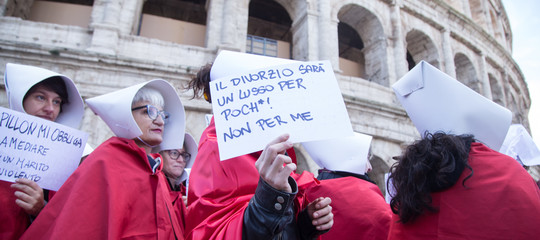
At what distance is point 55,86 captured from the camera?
7.88 ft

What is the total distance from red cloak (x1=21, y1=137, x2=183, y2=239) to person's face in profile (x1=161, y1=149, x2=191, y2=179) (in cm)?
121

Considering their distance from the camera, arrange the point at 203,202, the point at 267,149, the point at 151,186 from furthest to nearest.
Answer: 1. the point at 151,186
2. the point at 203,202
3. the point at 267,149

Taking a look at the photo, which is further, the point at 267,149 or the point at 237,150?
the point at 237,150

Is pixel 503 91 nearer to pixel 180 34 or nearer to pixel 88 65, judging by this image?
pixel 180 34

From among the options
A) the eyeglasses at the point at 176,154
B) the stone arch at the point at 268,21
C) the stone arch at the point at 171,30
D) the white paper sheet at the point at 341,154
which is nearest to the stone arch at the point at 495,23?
the stone arch at the point at 268,21

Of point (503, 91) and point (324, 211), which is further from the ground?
point (503, 91)

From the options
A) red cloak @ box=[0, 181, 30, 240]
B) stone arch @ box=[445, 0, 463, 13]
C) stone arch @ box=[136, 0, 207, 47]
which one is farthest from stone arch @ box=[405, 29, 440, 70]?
red cloak @ box=[0, 181, 30, 240]

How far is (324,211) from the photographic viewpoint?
154 centimetres

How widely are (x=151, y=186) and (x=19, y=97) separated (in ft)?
3.98

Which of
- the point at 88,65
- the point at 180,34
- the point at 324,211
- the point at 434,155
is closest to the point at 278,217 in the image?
the point at 324,211

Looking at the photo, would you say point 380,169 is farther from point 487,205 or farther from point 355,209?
point 487,205

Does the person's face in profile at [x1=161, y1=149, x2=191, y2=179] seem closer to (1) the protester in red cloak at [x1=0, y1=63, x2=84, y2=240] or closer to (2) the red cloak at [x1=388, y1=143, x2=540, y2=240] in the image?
(1) the protester in red cloak at [x1=0, y1=63, x2=84, y2=240]

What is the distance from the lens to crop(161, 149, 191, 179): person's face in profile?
3.07m

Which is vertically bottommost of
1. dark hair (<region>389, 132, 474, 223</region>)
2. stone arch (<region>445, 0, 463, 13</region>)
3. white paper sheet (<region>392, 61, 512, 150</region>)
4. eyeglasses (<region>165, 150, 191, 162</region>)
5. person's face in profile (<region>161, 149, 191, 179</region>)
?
dark hair (<region>389, 132, 474, 223</region>)
